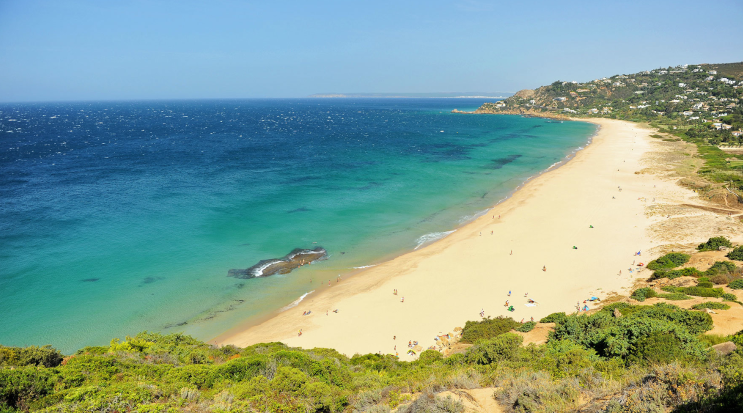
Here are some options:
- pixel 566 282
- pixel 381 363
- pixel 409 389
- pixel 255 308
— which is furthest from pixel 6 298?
pixel 566 282

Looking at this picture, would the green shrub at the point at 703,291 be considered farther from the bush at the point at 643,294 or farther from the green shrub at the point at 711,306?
the green shrub at the point at 711,306

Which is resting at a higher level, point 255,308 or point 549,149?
point 549,149

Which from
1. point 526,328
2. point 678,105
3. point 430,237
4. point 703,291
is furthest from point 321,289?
point 678,105

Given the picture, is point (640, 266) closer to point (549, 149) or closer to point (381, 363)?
point (381, 363)

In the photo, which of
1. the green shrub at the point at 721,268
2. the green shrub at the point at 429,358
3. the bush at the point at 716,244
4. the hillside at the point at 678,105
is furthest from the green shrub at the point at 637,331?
the hillside at the point at 678,105

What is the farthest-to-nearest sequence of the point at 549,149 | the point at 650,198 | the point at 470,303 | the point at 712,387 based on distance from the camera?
the point at 549,149 < the point at 650,198 < the point at 470,303 < the point at 712,387

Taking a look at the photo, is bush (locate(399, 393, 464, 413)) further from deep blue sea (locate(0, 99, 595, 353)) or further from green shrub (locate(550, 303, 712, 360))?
deep blue sea (locate(0, 99, 595, 353))

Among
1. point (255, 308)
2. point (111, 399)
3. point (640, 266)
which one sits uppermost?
point (111, 399)

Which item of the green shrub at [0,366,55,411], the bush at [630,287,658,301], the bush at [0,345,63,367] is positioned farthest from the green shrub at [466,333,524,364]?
the bush at [0,345,63,367]
